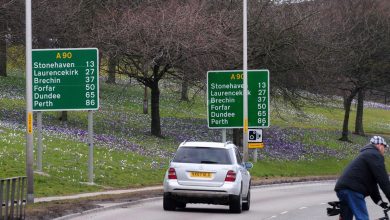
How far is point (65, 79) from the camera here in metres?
28.5

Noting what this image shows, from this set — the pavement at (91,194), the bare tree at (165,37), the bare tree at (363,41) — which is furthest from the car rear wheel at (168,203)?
the bare tree at (363,41)

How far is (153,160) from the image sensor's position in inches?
1373

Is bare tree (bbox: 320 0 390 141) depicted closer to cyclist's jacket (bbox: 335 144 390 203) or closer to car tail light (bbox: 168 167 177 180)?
car tail light (bbox: 168 167 177 180)

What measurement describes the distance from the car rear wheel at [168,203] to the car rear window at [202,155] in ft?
2.79

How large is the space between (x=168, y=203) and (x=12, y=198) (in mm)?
6149

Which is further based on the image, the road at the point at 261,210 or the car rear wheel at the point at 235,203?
the car rear wheel at the point at 235,203

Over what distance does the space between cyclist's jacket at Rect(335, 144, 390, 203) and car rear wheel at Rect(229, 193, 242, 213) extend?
8.93m

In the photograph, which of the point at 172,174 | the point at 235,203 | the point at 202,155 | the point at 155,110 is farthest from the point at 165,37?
the point at 235,203

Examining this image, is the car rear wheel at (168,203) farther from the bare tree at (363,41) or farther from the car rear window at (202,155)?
the bare tree at (363,41)

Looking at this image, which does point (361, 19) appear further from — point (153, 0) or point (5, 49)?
point (5, 49)

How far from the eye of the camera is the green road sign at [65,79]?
28.1 meters

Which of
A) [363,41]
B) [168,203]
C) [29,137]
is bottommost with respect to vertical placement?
[168,203]

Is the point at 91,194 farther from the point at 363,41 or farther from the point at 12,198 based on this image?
the point at 363,41

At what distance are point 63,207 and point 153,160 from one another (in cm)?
1456
